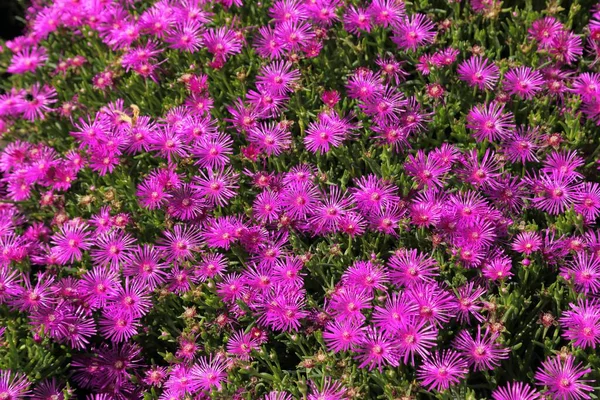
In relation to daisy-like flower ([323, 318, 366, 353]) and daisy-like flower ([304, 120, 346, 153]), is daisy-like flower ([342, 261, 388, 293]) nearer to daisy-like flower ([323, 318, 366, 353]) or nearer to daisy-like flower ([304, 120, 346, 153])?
daisy-like flower ([323, 318, 366, 353])

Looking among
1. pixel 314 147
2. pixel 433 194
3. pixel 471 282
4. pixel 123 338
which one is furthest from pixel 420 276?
pixel 123 338

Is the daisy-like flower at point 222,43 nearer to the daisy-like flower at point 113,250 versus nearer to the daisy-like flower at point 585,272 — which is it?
the daisy-like flower at point 113,250

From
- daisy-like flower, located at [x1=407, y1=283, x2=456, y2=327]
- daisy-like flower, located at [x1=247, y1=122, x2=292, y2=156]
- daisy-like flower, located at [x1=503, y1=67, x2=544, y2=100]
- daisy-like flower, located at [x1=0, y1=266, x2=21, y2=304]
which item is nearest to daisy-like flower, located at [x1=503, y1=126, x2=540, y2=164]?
daisy-like flower, located at [x1=503, y1=67, x2=544, y2=100]

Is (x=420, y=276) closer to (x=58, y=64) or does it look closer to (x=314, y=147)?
(x=314, y=147)

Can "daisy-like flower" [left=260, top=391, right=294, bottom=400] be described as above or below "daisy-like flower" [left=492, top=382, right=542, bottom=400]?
below

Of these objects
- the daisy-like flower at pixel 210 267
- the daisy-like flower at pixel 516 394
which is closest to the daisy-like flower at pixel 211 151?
the daisy-like flower at pixel 210 267

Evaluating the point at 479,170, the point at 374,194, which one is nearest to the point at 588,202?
the point at 479,170

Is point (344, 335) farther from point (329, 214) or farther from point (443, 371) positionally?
point (329, 214)
